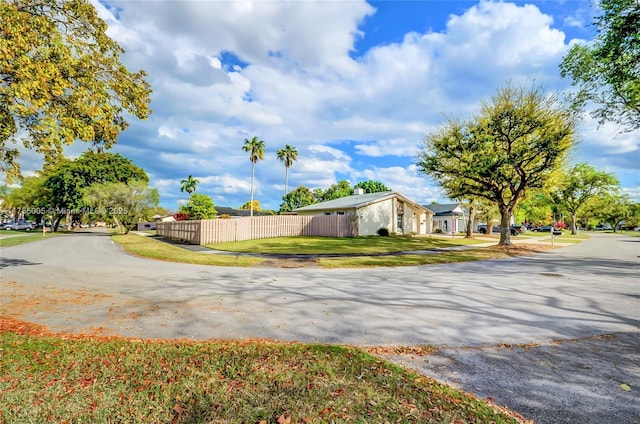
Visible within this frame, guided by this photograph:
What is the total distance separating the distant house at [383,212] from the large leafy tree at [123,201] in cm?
2149

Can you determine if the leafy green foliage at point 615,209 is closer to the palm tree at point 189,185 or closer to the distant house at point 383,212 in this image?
the distant house at point 383,212

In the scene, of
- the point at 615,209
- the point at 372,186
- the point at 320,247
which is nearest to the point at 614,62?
the point at 320,247

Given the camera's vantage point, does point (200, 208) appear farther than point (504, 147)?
Yes

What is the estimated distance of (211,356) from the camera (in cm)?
385

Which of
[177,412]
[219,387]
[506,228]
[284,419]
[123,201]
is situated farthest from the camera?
[123,201]

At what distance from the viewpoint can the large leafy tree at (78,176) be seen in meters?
43.9

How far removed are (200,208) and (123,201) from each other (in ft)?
58.2

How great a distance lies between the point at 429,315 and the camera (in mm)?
5957

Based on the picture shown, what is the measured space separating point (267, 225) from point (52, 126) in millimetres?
22024

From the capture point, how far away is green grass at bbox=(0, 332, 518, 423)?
2723 mm

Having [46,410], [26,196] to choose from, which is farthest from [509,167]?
[26,196]

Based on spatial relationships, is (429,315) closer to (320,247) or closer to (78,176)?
(320,247)

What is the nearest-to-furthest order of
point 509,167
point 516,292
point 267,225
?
point 516,292
point 509,167
point 267,225

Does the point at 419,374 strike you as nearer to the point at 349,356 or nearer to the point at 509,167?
the point at 349,356
